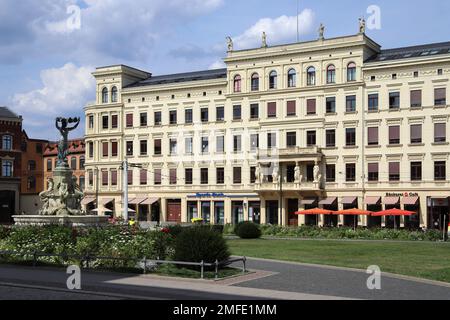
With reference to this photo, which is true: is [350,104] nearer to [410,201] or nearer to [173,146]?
[410,201]

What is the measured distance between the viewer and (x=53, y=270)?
71.3 feet

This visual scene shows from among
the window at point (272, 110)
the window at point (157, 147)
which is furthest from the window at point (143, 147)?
the window at point (272, 110)

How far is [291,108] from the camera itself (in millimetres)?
67312

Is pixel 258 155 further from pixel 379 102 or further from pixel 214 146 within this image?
pixel 379 102

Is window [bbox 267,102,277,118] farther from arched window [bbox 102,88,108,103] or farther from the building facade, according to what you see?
the building facade

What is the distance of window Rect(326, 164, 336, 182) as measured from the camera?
6525 cm

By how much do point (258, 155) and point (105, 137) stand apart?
69.3 ft

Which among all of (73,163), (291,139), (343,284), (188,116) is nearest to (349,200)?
(291,139)

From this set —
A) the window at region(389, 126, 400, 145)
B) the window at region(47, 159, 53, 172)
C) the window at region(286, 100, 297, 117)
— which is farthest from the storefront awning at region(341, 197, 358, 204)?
the window at region(47, 159, 53, 172)

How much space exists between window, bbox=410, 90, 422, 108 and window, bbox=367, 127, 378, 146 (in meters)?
4.36

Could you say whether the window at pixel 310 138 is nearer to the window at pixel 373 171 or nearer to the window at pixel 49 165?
the window at pixel 373 171

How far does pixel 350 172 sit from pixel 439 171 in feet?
28.6

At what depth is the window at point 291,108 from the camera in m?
67.1

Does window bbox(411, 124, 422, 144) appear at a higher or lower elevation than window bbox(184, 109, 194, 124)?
lower
